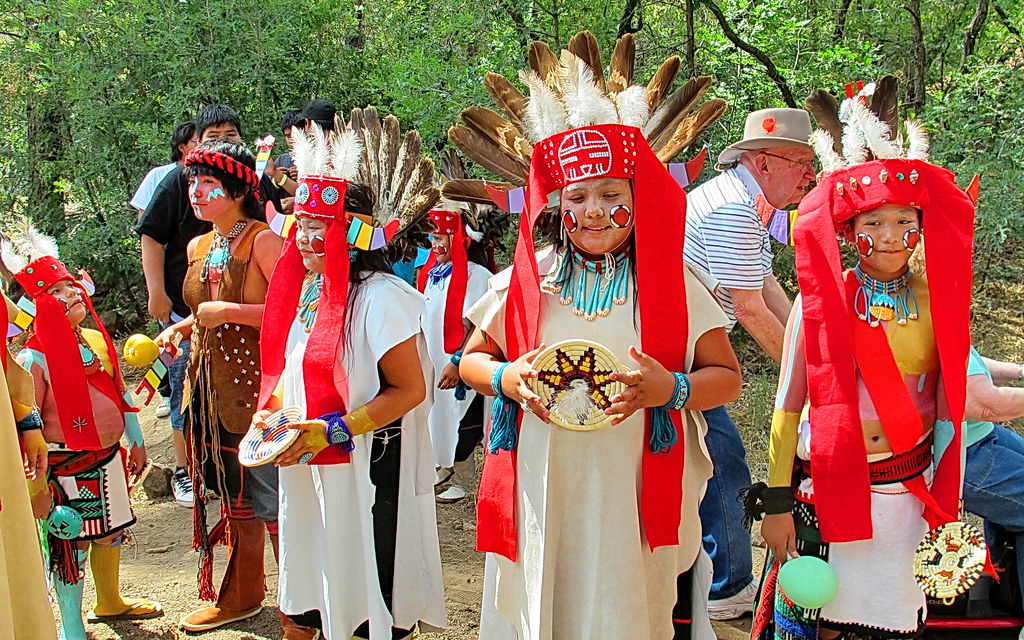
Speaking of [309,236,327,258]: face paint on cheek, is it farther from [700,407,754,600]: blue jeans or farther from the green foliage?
the green foliage

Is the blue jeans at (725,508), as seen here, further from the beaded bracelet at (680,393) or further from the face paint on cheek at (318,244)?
the face paint on cheek at (318,244)

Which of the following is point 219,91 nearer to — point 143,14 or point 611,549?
point 143,14

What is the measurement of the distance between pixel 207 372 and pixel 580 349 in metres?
2.11

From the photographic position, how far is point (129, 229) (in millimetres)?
8609

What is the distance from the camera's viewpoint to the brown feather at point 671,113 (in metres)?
2.85

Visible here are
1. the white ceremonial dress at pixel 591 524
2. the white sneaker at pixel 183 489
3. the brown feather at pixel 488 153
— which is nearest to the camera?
the white ceremonial dress at pixel 591 524

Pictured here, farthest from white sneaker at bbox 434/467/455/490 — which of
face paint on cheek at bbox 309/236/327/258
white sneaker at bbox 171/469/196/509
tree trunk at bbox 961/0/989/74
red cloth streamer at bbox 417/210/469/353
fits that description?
tree trunk at bbox 961/0/989/74

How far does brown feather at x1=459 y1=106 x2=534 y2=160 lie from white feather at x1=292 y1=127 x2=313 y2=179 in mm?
688

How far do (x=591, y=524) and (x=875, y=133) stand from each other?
4.75 feet

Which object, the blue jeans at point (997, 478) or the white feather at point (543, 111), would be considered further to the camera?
the blue jeans at point (997, 478)

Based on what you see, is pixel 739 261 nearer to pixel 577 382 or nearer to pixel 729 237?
pixel 729 237

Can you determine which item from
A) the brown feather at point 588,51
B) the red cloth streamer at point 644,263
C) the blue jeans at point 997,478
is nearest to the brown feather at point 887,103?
the red cloth streamer at point 644,263

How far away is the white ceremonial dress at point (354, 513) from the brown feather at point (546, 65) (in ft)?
3.18

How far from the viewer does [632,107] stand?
268cm
